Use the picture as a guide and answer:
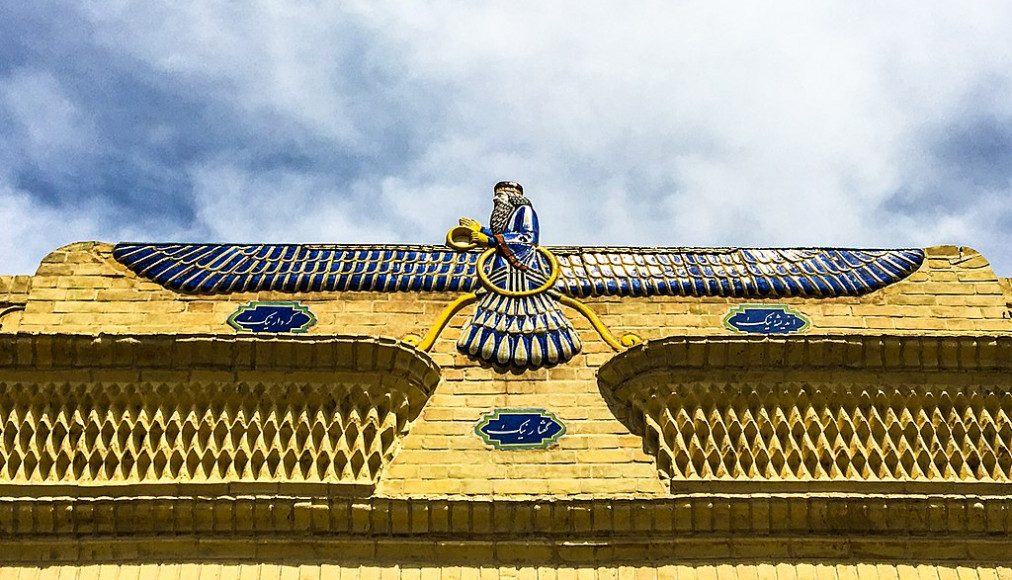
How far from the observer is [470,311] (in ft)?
→ 36.3

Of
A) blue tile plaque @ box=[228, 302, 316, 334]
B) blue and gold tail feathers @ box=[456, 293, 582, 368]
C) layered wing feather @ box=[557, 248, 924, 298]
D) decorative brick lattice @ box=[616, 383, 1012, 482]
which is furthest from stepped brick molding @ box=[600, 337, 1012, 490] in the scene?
blue tile plaque @ box=[228, 302, 316, 334]

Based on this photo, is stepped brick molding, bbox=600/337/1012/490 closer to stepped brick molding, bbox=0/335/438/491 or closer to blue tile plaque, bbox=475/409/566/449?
blue tile plaque, bbox=475/409/566/449

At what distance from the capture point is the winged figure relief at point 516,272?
35.9ft

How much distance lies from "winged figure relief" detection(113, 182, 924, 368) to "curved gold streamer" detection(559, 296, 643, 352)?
0.04ft

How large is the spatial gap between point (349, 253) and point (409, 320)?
3.64ft

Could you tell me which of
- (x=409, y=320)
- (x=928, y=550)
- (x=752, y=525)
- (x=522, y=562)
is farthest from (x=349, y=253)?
(x=928, y=550)

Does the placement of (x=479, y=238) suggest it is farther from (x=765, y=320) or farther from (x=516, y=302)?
(x=765, y=320)

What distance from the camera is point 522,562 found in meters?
9.29

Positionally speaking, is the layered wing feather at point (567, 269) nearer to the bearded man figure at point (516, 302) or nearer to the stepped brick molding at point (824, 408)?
the bearded man figure at point (516, 302)

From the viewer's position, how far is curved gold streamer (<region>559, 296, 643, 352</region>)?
10789 millimetres

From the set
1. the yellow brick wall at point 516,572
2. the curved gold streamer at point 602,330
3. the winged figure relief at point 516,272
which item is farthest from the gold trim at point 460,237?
the yellow brick wall at point 516,572

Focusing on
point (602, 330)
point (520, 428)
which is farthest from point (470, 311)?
point (520, 428)

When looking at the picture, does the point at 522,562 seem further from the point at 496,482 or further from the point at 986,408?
the point at 986,408

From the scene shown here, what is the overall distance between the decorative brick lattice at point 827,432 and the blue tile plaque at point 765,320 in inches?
42.9
